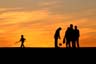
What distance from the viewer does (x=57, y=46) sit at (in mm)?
48312
